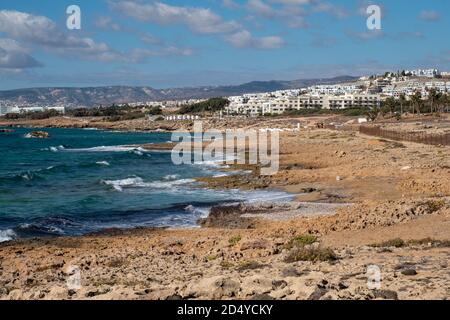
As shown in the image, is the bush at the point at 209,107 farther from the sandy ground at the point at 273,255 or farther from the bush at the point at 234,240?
the bush at the point at 234,240

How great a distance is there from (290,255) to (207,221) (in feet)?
29.8

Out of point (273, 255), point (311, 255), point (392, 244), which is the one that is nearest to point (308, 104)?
point (392, 244)

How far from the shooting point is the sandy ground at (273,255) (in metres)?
10.2

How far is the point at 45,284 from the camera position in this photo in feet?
40.0

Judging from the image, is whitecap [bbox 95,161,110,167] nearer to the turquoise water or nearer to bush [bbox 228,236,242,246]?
the turquoise water

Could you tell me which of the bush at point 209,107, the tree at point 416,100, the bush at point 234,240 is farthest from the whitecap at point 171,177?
the bush at point 209,107

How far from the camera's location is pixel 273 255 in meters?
14.3

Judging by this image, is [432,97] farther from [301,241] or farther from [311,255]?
[311,255]

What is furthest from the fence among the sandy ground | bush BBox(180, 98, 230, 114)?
bush BBox(180, 98, 230, 114)

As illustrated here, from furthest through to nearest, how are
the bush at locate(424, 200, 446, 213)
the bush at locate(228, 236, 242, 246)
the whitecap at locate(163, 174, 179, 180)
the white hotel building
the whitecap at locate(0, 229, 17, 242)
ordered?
1. the white hotel building
2. the whitecap at locate(163, 174, 179, 180)
3. the whitecap at locate(0, 229, 17, 242)
4. the bush at locate(424, 200, 446, 213)
5. the bush at locate(228, 236, 242, 246)

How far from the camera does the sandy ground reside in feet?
33.3

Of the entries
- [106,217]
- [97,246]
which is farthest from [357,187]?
[97,246]
